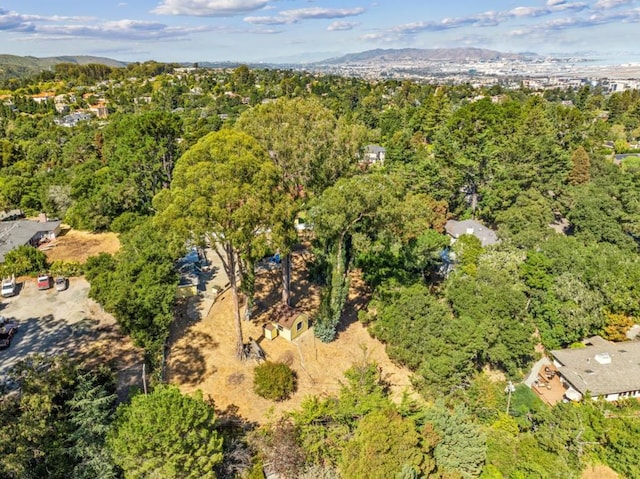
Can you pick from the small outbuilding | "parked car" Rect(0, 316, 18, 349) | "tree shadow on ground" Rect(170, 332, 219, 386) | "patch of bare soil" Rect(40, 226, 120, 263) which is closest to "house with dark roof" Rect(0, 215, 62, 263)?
"patch of bare soil" Rect(40, 226, 120, 263)

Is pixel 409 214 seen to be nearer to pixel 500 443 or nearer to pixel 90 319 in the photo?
pixel 500 443

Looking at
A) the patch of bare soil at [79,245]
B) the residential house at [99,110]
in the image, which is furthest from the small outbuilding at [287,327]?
the residential house at [99,110]

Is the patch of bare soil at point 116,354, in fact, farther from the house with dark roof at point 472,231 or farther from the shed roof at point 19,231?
the house with dark roof at point 472,231

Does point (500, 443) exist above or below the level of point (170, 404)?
below

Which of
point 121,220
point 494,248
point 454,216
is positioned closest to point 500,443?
point 494,248

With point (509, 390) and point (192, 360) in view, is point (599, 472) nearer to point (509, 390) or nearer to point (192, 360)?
point (509, 390)

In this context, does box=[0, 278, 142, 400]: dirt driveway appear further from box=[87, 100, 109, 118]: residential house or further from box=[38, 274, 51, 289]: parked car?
box=[87, 100, 109, 118]: residential house

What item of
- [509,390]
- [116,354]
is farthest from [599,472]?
[116,354]
